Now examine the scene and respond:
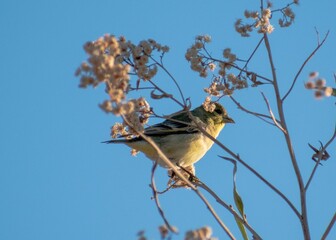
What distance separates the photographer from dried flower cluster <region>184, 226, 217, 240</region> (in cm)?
204

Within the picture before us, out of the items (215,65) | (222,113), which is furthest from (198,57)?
(222,113)

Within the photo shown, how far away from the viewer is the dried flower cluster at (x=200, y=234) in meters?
2.04

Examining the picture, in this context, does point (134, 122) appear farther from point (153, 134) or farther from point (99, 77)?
point (153, 134)

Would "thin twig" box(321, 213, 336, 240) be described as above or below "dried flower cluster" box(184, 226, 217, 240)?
above

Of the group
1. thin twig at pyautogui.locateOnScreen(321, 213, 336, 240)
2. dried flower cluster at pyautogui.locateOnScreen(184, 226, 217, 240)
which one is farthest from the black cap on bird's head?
dried flower cluster at pyautogui.locateOnScreen(184, 226, 217, 240)

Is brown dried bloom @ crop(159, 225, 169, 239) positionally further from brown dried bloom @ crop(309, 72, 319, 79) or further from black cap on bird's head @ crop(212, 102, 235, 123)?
black cap on bird's head @ crop(212, 102, 235, 123)

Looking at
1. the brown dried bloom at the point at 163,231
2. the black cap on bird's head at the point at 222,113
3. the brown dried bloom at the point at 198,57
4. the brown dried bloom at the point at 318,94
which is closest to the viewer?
the brown dried bloom at the point at 163,231

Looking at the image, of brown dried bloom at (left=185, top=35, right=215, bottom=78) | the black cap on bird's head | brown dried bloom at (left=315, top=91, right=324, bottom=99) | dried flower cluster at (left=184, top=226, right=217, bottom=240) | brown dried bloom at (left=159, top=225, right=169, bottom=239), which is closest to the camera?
dried flower cluster at (left=184, top=226, right=217, bottom=240)

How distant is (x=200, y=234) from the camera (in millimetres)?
2051

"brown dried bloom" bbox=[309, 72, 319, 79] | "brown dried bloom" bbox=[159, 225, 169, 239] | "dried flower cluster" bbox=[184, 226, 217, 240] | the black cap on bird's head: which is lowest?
"dried flower cluster" bbox=[184, 226, 217, 240]

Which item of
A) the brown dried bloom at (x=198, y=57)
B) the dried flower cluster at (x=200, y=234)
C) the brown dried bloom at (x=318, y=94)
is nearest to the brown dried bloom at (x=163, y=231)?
the dried flower cluster at (x=200, y=234)

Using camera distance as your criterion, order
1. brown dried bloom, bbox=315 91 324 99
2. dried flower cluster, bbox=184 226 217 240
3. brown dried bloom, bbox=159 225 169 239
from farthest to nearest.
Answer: brown dried bloom, bbox=315 91 324 99, brown dried bloom, bbox=159 225 169 239, dried flower cluster, bbox=184 226 217 240

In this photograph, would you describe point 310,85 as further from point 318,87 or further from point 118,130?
point 118,130

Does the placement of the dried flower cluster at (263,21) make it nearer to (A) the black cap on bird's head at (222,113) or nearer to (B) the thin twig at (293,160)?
(B) the thin twig at (293,160)
